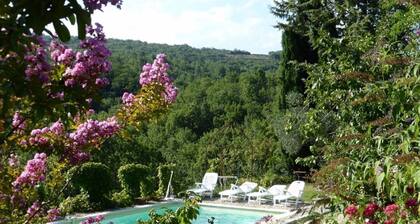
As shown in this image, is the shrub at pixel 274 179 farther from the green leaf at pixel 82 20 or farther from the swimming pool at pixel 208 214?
the green leaf at pixel 82 20

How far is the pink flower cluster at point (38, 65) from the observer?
1699mm

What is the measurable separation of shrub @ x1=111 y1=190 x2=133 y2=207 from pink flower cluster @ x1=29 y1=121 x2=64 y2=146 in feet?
32.5

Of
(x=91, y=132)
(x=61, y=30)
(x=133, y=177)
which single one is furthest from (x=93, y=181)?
(x=61, y=30)

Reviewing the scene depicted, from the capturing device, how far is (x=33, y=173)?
2982mm

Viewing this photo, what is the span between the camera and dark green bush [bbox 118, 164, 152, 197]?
13.5m

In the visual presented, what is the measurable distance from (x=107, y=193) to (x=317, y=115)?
25.8 feet

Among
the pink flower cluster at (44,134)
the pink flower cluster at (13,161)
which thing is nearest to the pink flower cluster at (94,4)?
the pink flower cluster at (44,134)

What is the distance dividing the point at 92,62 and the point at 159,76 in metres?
1.02

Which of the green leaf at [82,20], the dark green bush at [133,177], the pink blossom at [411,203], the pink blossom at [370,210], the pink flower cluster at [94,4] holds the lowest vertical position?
the dark green bush at [133,177]

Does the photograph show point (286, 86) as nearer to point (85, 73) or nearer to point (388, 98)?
point (388, 98)

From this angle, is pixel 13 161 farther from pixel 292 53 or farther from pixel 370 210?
pixel 292 53

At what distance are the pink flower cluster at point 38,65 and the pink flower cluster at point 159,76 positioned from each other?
4.17 feet

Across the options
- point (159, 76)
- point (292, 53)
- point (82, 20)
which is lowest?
point (159, 76)

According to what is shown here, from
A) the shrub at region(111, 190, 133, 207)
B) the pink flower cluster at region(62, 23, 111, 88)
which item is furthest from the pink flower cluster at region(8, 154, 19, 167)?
the shrub at region(111, 190, 133, 207)
